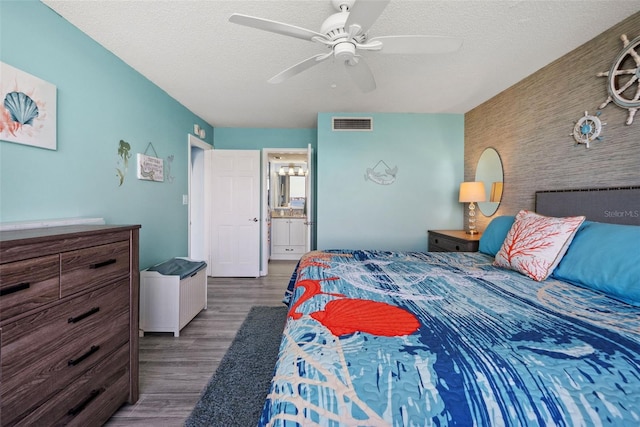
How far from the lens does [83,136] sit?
1907 millimetres

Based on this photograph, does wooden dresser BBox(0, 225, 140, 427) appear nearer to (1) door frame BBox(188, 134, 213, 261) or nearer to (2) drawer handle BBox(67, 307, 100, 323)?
(2) drawer handle BBox(67, 307, 100, 323)

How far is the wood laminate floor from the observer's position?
5.14 feet

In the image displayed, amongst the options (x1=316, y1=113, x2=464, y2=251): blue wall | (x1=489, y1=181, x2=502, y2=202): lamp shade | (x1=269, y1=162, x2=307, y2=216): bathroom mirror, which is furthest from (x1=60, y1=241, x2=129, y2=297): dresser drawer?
(x1=269, y1=162, x2=307, y2=216): bathroom mirror

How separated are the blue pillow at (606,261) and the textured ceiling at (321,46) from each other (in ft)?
4.66

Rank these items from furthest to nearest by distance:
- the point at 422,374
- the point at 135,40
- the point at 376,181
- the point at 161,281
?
the point at 376,181
the point at 161,281
the point at 135,40
the point at 422,374

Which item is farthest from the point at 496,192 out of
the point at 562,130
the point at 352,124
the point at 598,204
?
the point at 352,124

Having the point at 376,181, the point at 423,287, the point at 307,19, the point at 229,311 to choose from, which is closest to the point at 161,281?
the point at 229,311

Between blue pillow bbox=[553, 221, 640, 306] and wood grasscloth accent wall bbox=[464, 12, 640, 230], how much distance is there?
24.8 inches

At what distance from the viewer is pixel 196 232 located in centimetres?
435

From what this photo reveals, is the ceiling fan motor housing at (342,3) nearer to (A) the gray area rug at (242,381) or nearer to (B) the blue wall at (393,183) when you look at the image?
(B) the blue wall at (393,183)

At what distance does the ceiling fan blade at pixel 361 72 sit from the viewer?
5.45ft

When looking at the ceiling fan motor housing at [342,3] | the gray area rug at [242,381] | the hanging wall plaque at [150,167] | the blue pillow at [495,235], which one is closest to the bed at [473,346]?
the blue pillow at [495,235]

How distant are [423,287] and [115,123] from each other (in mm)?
2664

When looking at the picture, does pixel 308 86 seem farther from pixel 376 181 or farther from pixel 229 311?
pixel 229 311
